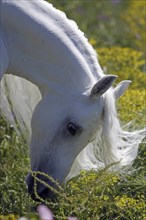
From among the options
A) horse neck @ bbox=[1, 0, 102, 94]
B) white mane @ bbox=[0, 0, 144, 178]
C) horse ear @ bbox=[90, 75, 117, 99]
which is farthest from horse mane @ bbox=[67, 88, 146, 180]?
horse neck @ bbox=[1, 0, 102, 94]

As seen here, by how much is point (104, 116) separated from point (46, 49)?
562mm

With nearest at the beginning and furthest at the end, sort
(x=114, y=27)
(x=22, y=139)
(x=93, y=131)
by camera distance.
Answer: (x=93, y=131)
(x=22, y=139)
(x=114, y=27)

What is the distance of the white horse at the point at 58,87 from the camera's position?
5.18 metres

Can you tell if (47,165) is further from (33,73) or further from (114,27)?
(114,27)

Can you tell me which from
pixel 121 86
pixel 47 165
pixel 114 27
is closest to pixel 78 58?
pixel 121 86

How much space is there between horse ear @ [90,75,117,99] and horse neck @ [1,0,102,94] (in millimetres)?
159

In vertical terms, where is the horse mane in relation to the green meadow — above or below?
above

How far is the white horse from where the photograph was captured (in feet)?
17.0

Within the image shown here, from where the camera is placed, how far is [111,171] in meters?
5.65

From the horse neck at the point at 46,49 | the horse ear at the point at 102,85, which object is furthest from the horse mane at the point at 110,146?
the horse neck at the point at 46,49

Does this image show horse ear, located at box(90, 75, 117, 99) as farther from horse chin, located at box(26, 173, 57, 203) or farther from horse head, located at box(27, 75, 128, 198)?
horse chin, located at box(26, 173, 57, 203)

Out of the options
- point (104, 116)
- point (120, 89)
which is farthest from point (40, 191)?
point (120, 89)

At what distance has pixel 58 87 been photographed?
5266 millimetres

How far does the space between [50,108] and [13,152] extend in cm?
139
